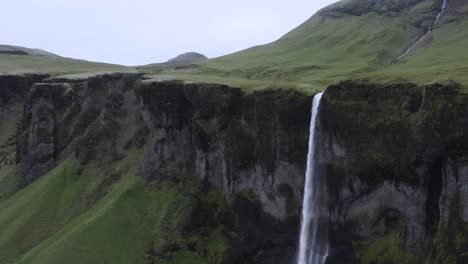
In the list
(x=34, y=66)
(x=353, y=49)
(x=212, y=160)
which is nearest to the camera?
(x=212, y=160)

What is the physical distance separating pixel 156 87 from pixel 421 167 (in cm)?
3872

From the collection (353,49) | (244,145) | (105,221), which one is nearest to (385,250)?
(244,145)

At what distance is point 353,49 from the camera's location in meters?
120

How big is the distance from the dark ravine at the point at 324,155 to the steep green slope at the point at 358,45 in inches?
1026

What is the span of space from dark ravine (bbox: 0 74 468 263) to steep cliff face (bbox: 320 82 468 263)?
9cm

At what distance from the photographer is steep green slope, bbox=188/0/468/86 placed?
93025 millimetres

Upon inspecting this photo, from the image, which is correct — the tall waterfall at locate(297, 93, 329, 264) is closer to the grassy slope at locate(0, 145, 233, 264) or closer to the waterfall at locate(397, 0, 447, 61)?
the grassy slope at locate(0, 145, 233, 264)

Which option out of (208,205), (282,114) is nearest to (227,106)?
(282,114)

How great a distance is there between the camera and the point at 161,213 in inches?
2483

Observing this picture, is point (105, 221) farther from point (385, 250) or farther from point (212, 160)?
point (385, 250)

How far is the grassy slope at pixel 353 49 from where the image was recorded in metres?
91.7

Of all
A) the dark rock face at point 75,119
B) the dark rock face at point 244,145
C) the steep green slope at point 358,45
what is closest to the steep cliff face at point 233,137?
the dark rock face at point 244,145

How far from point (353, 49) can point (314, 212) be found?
7971cm

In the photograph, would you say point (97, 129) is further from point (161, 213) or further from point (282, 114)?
point (282, 114)
